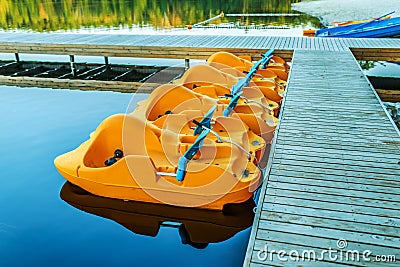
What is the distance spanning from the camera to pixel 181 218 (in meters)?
4.04

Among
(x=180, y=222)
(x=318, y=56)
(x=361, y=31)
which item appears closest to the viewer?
(x=180, y=222)

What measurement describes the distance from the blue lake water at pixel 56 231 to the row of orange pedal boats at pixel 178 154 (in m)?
0.39

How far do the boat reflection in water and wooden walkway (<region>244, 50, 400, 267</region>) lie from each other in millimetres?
976

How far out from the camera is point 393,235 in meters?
2.36

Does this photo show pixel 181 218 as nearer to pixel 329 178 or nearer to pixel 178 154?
pixel 178 154

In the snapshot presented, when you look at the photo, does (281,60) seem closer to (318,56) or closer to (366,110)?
(318,56)

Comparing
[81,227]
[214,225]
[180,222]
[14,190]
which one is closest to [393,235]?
[214,225]

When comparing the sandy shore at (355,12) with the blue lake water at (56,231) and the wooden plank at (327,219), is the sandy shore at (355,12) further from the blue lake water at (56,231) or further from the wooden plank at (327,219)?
the wooden plank at (327,219)

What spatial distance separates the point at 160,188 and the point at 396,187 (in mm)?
2145

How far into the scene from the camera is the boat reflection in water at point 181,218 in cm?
391
